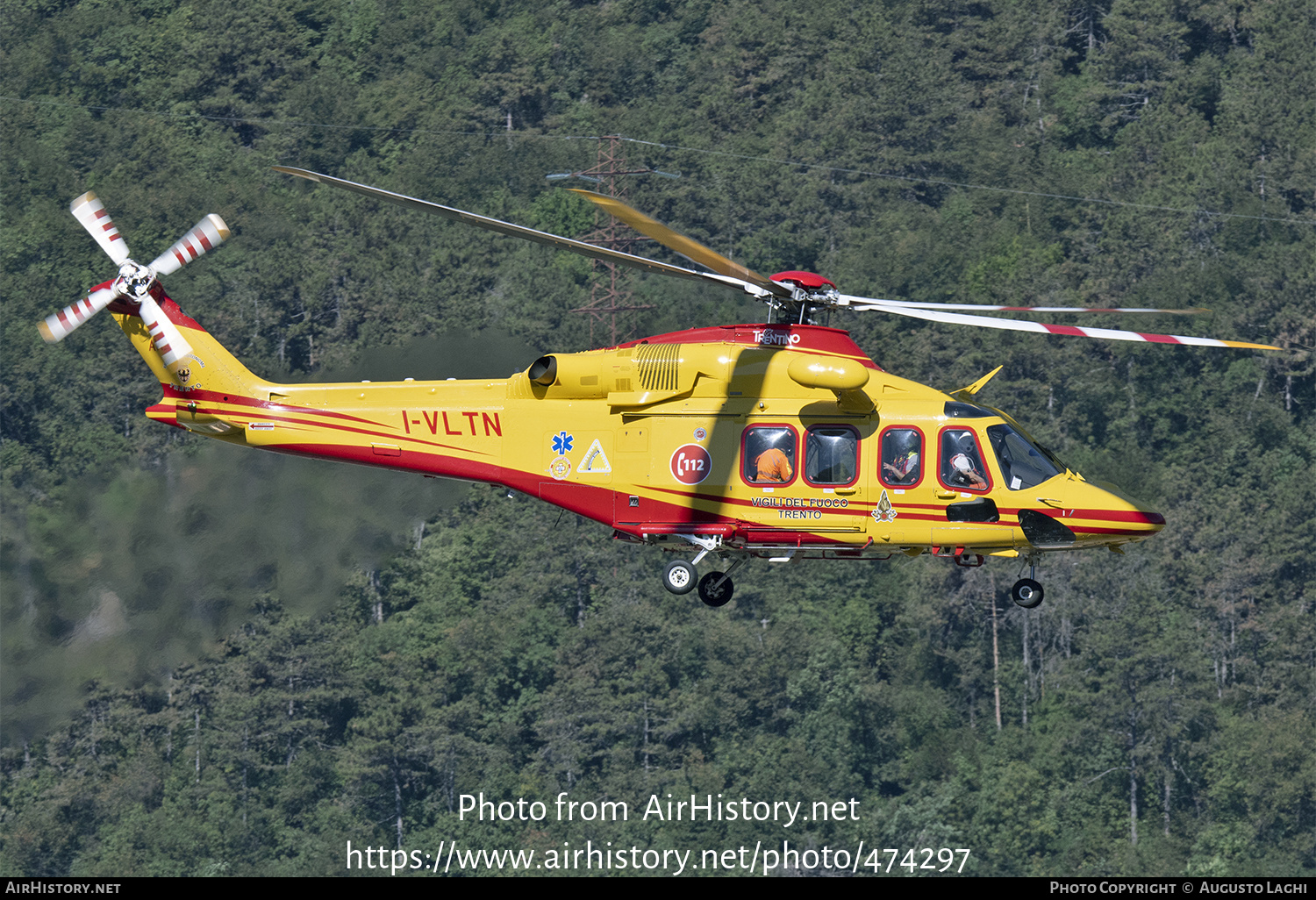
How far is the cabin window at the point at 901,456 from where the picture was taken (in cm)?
3020

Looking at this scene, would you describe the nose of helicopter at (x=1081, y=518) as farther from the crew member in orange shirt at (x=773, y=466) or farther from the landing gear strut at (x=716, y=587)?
the landing gear strut at (x=716, y=587)

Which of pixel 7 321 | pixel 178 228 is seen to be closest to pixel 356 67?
pixel 178 228

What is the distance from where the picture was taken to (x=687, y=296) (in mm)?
82750

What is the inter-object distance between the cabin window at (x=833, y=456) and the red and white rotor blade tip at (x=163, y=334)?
29.5 feet

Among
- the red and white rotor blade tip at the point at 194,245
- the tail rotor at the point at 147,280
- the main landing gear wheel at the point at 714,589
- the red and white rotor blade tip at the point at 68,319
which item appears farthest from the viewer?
the tail rotor at the point at 147,280

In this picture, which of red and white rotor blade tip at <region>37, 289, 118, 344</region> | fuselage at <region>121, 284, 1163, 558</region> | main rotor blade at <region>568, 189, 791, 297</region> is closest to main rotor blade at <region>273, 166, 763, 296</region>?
main rotor blade at <region>568, 189, 791, 297</region>

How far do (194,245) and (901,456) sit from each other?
10.3 meters

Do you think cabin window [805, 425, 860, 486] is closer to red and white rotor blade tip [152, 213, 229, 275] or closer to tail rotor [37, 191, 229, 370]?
red and white rotor blade tip [152, 213, 229, 275]

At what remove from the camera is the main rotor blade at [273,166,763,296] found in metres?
27.3

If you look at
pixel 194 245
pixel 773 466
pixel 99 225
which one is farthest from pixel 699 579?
pixel 99 225

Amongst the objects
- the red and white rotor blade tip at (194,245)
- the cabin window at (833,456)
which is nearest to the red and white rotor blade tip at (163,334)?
the red and white rotor blade tip at (194,245)

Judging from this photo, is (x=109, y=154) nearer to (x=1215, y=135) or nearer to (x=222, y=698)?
(x=222, y=698)

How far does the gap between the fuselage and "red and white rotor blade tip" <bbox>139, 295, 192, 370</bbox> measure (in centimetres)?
375

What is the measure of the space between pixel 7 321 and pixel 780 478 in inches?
2624
